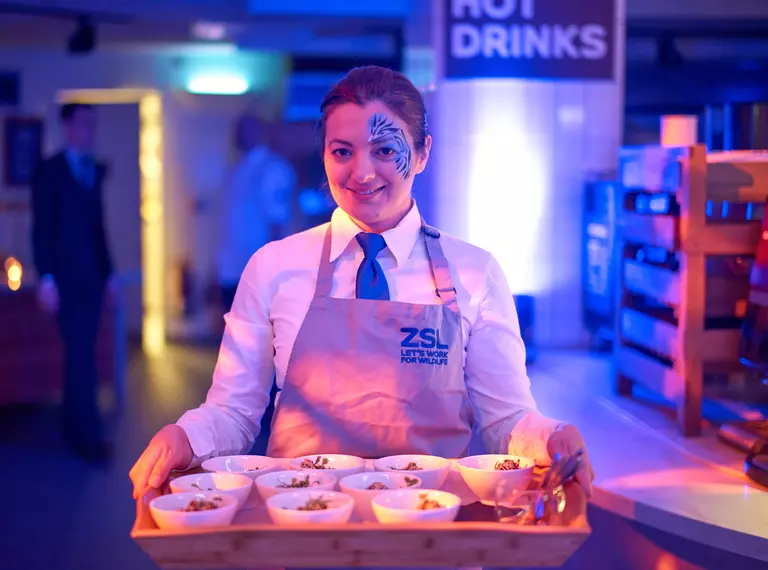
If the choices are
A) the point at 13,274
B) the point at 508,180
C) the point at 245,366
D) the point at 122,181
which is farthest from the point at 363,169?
the point at 122,181

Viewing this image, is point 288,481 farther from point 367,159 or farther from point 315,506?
point 367,159

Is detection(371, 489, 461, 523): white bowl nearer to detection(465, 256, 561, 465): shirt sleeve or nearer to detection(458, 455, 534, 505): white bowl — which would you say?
detection(458, 455, 534, 505): white bowl

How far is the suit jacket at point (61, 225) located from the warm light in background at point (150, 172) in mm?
5365

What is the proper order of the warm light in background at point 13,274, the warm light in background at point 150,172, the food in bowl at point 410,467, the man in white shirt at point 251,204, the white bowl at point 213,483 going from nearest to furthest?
the white bowl at point 213,483
the food in bowl at point 410,467
the warm light in background at point 13,274
the man in white shirt at point 251,204
the warm light in background at point 150,172

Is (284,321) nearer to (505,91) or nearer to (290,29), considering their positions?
(505,91)

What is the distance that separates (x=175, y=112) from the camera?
10.0m

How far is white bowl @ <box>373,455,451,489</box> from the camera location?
1.60 metres

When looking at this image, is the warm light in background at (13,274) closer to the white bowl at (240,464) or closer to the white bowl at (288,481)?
the white bowl at (240,464)

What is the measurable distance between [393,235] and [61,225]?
3063 mm

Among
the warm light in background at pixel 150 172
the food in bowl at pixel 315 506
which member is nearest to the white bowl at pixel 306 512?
the food in bowl at pixel 315 506

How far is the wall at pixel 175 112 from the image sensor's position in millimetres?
9805

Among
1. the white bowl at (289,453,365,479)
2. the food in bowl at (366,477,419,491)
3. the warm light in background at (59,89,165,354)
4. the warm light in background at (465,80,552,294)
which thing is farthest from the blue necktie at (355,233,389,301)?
the warm light in background at (59,89,165,354)

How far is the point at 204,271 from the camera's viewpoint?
10.3 meters

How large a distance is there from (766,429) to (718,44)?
8055 mm
